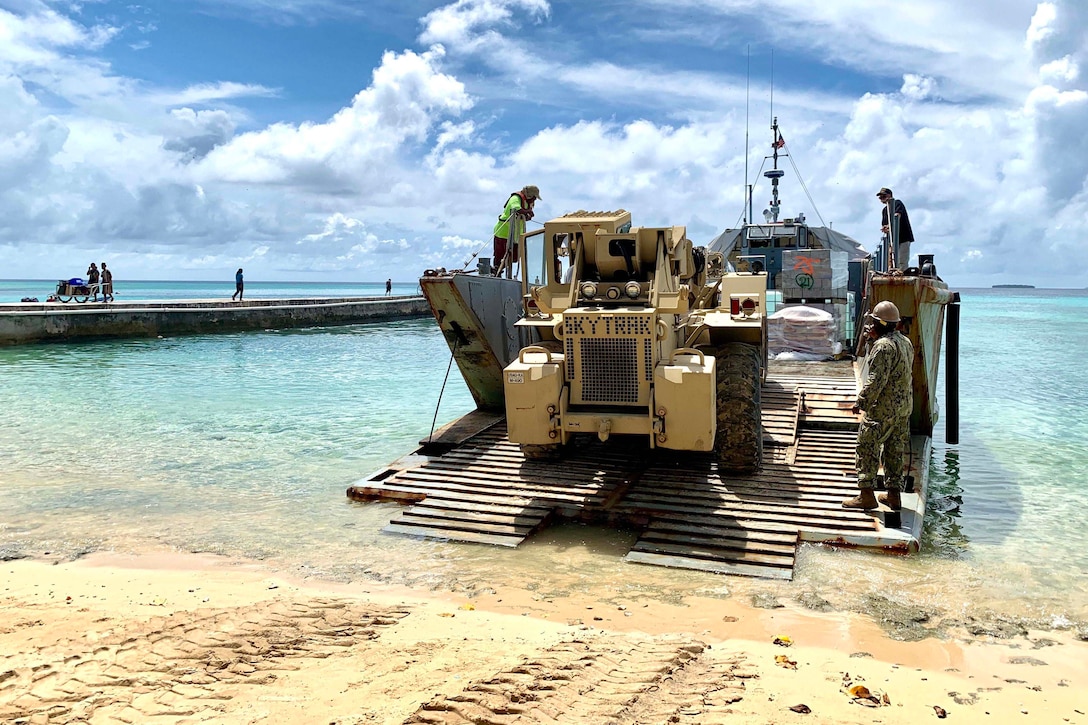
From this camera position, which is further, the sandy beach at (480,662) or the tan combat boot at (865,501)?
the tan combat boot at (865,501)

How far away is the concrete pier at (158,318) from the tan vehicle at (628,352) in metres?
22.7

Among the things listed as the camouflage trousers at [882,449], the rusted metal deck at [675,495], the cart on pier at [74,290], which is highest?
the cart on pier at [74,290]

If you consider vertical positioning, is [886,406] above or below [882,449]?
above

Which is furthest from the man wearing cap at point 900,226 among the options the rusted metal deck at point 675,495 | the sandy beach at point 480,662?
the sandy beach at point 480,662

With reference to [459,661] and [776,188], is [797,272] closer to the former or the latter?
→ [776,188]

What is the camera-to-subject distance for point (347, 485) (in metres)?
8.62

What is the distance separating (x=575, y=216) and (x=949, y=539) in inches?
174

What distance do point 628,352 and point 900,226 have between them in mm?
5536

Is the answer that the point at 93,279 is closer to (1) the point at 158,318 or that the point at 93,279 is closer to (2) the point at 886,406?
(1) the point at 158,318

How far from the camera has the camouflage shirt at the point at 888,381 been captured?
6223 mm

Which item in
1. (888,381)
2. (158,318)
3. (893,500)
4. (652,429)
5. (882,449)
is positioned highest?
(158,318)

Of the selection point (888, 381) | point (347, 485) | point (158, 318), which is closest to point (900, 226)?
point (888, 381)

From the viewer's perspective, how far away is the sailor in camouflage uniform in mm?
6227

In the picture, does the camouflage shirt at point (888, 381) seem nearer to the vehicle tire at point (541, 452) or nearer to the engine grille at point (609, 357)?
the engine grille at point (609, 357)
